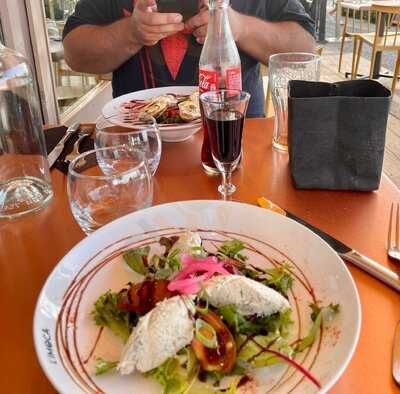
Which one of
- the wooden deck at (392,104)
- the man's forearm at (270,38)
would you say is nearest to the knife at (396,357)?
the man's forearm at (270,38)

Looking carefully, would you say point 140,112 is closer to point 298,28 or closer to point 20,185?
point 20,185

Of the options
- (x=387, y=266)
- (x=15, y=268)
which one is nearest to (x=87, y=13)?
(x=15, y=268)

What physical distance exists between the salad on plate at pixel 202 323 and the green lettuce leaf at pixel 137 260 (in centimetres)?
3

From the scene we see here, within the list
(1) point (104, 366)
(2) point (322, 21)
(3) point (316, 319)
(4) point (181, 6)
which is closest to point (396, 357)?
(3) point (316, 319)

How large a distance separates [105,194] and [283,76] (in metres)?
0.55

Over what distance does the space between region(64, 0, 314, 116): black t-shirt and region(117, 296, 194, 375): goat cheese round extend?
1209 millimetres

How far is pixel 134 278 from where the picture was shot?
66 centimetres

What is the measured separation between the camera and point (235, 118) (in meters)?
0.83

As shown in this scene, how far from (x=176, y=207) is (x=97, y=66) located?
1050 millimetres

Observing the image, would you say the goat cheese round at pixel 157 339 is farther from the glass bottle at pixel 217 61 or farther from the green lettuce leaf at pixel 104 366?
the glass bottle at pixel 217 61

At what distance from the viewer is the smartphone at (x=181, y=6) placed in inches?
60.7

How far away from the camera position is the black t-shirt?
5.20 ft

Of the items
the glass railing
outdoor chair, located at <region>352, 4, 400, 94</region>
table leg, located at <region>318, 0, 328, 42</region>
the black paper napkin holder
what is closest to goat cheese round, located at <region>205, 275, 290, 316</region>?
the black paper napkin holder

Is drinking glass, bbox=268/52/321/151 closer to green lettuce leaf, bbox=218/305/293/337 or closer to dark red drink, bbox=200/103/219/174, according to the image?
dark red drink, bbox=200/103/219/174
